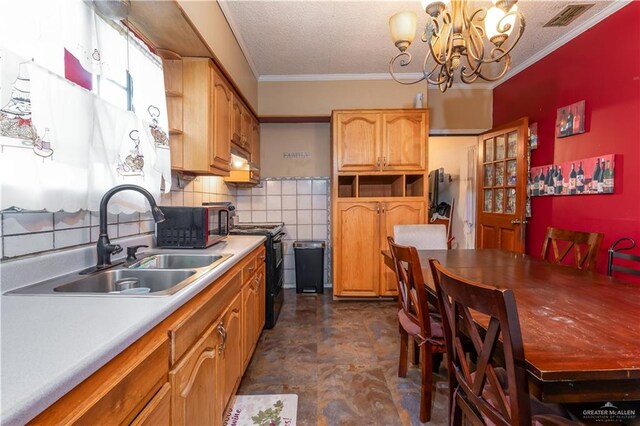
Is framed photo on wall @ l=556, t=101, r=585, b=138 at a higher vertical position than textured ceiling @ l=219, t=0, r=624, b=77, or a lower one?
lower

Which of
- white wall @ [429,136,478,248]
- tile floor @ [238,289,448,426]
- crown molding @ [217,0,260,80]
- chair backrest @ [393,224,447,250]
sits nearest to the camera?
tile floor @ [238,289,448,426]

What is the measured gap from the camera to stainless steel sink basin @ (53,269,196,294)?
49.4 inches

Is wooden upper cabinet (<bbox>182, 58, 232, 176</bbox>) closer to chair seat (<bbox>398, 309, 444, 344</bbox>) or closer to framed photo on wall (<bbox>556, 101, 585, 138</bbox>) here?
chair seat (<bbox>398, 309, 444, 344</bbox>)

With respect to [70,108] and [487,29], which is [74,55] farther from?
[487,29]

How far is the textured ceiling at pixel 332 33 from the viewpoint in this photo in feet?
7.65

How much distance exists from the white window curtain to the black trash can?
6.93 feet

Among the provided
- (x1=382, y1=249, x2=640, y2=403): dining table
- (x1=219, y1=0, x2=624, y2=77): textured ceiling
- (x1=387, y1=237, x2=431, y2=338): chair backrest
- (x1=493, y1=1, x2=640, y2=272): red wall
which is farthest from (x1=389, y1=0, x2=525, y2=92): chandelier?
(x1=493, y1=1, x2=640, y2=272): red wall

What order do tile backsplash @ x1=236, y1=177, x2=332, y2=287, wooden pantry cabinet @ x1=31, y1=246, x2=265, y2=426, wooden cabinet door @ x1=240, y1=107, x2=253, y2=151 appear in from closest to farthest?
1. wooden pantry cabinet @ x1=31, y1=246, x2=265, y2=426
2. wooden cabinet door @ x1=240, y1=107, x2=253, y2=151
3. tile backsplash @ x1=236, y1=177, x2=332, y2=287

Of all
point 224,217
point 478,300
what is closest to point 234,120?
point 224,217

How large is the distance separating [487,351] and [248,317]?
57.3 inches

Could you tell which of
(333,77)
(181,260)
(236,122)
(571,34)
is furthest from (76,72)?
(571,34)

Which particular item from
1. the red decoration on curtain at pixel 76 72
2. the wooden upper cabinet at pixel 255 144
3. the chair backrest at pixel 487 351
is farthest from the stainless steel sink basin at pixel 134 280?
the wooden upper cabinet at pixel 255 144

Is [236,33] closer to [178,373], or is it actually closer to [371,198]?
[371,198]

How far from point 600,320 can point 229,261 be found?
147 cm
